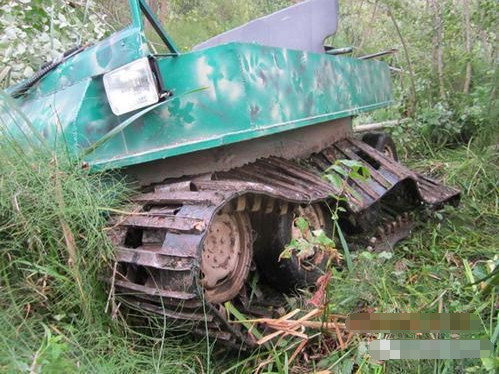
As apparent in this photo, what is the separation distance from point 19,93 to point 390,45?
8512 millimetres

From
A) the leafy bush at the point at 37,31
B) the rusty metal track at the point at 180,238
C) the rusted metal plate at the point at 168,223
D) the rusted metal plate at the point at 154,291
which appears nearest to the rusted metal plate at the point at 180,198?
the rusty metal track at the point at 180,238

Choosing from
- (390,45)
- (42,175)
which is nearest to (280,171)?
(42,175)

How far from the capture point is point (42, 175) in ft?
7.63

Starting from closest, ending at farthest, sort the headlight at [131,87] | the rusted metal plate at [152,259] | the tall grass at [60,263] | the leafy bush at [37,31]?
the rusted metal plate at [152,259], the tall grass at [60,263], the headlight at [131,87], the leafy bush at [37,31]

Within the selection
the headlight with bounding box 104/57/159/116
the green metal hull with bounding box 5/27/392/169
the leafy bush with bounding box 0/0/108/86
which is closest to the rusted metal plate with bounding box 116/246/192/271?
the green metal hull with bounding box 5/27/392/169

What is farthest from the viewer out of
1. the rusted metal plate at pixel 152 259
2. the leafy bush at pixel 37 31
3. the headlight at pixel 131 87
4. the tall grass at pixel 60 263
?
the leafy bush at pixel 37 31

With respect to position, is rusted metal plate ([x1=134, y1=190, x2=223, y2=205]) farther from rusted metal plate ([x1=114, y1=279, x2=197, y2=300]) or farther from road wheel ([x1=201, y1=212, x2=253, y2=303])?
rusted metal plate ([x1=114, y1=279, x2=197, y2=300])

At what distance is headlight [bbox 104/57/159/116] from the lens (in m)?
2.44

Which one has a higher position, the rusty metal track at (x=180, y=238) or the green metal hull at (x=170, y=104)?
the green metal hull at (x=170, y=104)

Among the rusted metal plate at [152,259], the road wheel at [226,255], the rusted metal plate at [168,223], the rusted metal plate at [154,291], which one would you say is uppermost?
the rusted metal plate at [168,223]

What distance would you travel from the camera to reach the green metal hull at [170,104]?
251cm

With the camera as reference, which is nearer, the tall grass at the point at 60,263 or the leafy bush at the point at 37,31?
the tall grass at the point at 60,263

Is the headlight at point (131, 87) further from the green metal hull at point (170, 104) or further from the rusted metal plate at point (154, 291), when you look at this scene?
the rusted metal plate at point (154, 291)

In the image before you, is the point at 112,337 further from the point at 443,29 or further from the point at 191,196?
the point at 443,29
